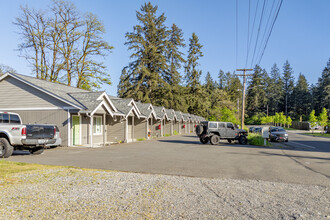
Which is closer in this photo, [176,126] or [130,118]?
[130,118]

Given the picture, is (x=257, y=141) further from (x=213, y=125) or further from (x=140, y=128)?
(x=140, y=128)

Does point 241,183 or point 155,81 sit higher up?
point 155,81

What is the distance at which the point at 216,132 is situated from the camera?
66.6 feet

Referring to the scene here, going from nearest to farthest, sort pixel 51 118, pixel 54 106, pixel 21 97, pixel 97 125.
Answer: pixel 54 106
pixel 51 118
pixel 21 97
pixel 97 125

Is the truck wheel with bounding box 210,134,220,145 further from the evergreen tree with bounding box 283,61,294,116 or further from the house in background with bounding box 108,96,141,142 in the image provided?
the evergreen tree with bounding box 283,61,294,116

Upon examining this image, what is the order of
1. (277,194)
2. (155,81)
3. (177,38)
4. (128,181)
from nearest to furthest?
(277,194) < (128,181) < (155,81) < (177,38)

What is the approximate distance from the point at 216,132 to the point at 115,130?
9.35 meters

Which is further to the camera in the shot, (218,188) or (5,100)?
(5,100)

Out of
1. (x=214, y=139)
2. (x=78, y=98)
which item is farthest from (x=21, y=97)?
(x=214, y=139)

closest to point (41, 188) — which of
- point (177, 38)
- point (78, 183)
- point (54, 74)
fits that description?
point (78, 183)

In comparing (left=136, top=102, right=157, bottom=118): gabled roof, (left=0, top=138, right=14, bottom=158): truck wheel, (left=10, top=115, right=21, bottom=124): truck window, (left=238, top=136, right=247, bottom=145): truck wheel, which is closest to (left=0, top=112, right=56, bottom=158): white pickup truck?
(left=0, top=138, right=14, bottom=158): truck wheel

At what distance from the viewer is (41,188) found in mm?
5512

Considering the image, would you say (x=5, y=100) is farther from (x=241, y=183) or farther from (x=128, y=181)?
(x=241, y=183)

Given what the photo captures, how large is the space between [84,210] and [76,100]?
574 inches
